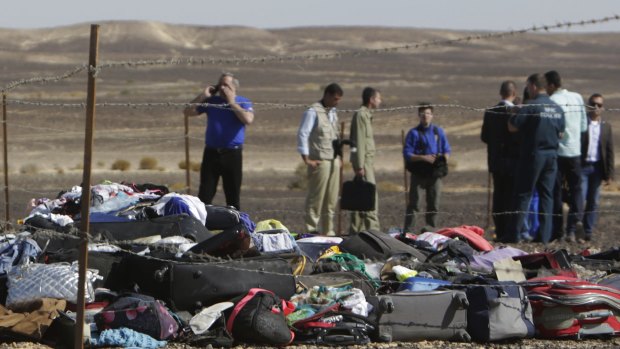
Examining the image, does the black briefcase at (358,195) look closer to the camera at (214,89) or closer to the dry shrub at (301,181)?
the camera at (214,89)

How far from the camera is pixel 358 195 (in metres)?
12.8

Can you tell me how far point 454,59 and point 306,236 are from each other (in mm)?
100332

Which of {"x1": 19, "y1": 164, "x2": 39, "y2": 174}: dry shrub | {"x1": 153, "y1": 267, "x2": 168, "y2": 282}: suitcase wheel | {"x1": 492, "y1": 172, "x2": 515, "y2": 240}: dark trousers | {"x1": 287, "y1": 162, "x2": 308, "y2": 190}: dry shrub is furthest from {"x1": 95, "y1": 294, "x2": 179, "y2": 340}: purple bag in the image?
{"x1": 19, "y1": 164, "x2": 39, "y2": 174}: dry shrub

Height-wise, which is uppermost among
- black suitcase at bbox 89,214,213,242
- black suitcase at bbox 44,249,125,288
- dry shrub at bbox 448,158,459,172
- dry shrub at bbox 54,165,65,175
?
black suitcase at bbox 89,214,213,242

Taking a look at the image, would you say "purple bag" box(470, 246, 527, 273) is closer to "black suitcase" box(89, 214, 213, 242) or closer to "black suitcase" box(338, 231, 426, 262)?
"black suitcase" box(338, 231, 426, 262)

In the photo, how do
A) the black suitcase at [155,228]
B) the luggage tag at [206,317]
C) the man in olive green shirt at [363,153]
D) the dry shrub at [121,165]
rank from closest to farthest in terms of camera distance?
the luggage tag at [206,317] < the black suitcase at [155,228] < the man in olive green shirt at [363,153] < the dry shrub at [121,165]

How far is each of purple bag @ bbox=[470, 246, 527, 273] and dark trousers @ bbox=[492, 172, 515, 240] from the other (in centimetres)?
424

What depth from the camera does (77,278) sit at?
7.57 meters

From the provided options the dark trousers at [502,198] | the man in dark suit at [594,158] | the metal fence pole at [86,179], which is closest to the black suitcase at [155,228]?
the metal fence pole at [86,179]

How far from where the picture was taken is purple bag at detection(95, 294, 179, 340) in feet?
24.0

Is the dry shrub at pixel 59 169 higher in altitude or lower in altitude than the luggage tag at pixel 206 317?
lower

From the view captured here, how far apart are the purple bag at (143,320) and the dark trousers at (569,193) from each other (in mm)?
7162

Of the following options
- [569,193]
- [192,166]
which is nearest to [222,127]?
[569,193]

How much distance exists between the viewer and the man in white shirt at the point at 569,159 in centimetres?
1307
